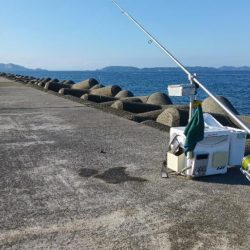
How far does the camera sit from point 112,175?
5234 millimetres

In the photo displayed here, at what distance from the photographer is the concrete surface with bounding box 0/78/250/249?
140 inches

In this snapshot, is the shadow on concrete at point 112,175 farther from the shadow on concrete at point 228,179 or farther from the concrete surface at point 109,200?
the shadow on concrete at point 228,179

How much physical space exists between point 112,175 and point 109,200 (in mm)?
872

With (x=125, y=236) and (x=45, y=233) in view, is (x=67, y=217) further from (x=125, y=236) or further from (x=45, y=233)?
(x=125, y=236)

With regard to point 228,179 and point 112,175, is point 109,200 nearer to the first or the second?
point 112,175

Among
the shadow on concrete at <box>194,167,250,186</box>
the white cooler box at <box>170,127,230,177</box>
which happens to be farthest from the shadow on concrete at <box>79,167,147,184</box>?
the shadow on concrete at <box>194,167,250,186</box>

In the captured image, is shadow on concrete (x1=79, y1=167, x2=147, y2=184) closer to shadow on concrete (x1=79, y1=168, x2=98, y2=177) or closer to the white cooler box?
shadow on concrete (x1=79, y1=168, x2=98, y2=177)

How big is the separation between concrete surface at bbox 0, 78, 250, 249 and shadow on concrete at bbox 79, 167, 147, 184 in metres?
0.01

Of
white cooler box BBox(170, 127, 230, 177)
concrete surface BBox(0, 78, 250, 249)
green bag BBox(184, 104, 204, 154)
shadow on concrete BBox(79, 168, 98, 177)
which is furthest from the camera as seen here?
shadow on concrete BBox(79, 168, 98, 177)

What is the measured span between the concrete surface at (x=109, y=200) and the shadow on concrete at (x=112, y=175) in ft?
0.04

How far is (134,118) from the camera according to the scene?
997 cm

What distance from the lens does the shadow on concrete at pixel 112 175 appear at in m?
5.04

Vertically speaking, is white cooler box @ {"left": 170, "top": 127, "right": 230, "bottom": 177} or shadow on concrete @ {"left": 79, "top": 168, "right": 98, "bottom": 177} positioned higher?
white cooler box @ {"left": 170, "top": 127, "right": 230, "bottom": 177}

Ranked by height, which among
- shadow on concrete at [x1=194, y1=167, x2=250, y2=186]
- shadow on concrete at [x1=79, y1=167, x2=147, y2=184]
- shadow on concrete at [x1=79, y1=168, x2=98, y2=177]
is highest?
shadow on concrete at [x1=194, y1=167, x2=250, y2=186]
